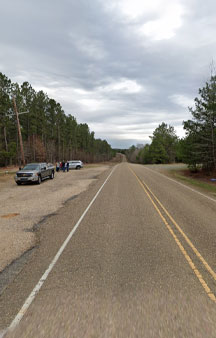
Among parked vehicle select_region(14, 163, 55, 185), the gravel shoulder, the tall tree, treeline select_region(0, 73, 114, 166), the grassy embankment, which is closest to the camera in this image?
the gravel shoulder

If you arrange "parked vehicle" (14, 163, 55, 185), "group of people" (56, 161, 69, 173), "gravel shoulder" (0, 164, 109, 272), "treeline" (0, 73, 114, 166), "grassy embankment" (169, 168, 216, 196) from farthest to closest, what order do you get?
"treeline" (0, 73, 114, 166)
"group of people" (56, 161, 69, 173)
"grassy embankment" (169, 168, 216, 196)
"parked vehicle" (14, 163, 55, 185)
"gravel shoulder" (0, 164, 109, 272)

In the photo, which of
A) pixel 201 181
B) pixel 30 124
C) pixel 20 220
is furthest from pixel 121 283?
pixel 30 124

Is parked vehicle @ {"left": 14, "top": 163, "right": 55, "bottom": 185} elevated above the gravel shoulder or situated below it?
above

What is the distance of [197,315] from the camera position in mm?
2967

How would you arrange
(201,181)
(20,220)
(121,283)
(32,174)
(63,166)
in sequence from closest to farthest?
(121,283) → (20,220) → (32,174) → (201,181) → (63,166)

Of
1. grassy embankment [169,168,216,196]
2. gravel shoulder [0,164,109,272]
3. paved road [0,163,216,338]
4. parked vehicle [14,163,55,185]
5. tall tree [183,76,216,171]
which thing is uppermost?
tall tree [183,76,216,171]

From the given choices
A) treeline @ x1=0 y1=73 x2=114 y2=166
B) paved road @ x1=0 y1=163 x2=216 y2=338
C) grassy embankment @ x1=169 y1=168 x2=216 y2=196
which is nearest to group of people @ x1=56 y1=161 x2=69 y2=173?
treeline @ x1=0 y1=73 x2=114 y2=166

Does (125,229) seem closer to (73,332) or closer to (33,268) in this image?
(33,268)

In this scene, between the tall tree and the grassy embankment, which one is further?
the tall tree

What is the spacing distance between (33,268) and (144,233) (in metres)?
3.33

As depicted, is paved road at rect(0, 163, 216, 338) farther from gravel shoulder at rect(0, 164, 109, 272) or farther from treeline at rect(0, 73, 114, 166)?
treeline at rect(0, 73, 114, 166)

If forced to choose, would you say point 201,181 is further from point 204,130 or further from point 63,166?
point 63,166

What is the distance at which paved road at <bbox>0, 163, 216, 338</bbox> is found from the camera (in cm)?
278

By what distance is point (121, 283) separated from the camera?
376cm
